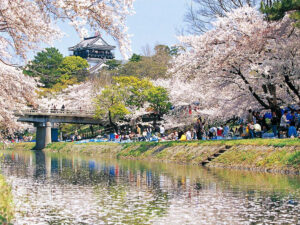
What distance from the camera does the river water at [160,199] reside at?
1333 cm

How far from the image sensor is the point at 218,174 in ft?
84.9

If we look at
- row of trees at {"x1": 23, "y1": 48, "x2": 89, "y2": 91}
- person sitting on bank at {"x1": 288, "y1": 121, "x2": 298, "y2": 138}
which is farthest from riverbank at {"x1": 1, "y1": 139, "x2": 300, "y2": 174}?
row of trees at {"x1": 23, "y1": 48, "x2": 89, "y2": 91}

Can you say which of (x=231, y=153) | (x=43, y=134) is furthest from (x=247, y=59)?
(x=43, y=134)

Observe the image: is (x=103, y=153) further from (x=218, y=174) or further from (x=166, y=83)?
(x=218, y=174)

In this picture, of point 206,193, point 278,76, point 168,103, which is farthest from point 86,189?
point 168,103

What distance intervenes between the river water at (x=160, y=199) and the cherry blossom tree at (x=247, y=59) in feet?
29.7

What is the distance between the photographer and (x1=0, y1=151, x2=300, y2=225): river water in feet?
43.7

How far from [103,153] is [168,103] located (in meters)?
13.4

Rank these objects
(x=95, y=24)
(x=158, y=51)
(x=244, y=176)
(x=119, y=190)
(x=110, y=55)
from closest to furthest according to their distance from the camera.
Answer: (x=95, y=24)
(x=119, y=190)
(x=244, y=176)
(x=158, y=51)
(x=110, y=55)

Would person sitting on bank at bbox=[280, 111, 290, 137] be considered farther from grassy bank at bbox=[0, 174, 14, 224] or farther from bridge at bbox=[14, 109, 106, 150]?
bridge at bbox=[14, 109, 106, 150]

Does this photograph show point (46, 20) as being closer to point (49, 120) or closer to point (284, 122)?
point (284, 122)

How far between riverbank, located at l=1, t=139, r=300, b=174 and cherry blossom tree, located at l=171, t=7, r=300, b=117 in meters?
4.20

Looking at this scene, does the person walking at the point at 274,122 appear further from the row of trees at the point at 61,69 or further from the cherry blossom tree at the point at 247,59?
the row of trees at the point at 61,69

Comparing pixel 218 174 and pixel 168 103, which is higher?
pixel 168 103
